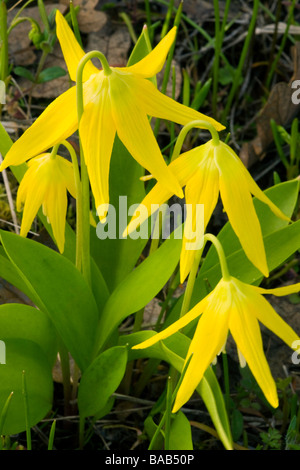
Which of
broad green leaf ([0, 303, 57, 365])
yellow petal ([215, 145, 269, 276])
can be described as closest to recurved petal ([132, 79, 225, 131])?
yellow petal ([215, 145, 269, 276])

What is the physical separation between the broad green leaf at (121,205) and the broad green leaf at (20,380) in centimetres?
35

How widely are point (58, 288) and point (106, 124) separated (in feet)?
1.45

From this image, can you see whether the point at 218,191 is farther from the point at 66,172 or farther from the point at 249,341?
the point at 66,172

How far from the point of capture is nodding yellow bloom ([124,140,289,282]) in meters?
1.23

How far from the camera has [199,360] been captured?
1216 millimetres

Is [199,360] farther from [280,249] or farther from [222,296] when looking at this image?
[280,249]

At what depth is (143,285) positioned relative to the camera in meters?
1.51

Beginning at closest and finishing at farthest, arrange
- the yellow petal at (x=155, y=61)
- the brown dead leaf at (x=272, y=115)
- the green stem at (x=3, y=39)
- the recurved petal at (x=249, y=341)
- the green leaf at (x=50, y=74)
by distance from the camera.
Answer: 1. the recurved petal at (x=249, y=341)
2. the yellow petal at (x=155, y=61)
3. the green stem at (x=3, y=39)
4. the green leaf at (x=50, y=74)
5. the brown dead leaf at (x=272, y=115)

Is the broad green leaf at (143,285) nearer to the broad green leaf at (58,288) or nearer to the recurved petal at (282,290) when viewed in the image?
the broad green leaf at (58,288)

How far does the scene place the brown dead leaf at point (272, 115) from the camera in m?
2.45

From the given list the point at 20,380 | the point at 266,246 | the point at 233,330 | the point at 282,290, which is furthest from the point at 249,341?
the point at 20,380

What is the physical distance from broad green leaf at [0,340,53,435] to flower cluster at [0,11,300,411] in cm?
40

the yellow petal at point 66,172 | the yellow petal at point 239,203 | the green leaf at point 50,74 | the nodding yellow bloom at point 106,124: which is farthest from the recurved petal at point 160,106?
the green leaf at point 50,74
